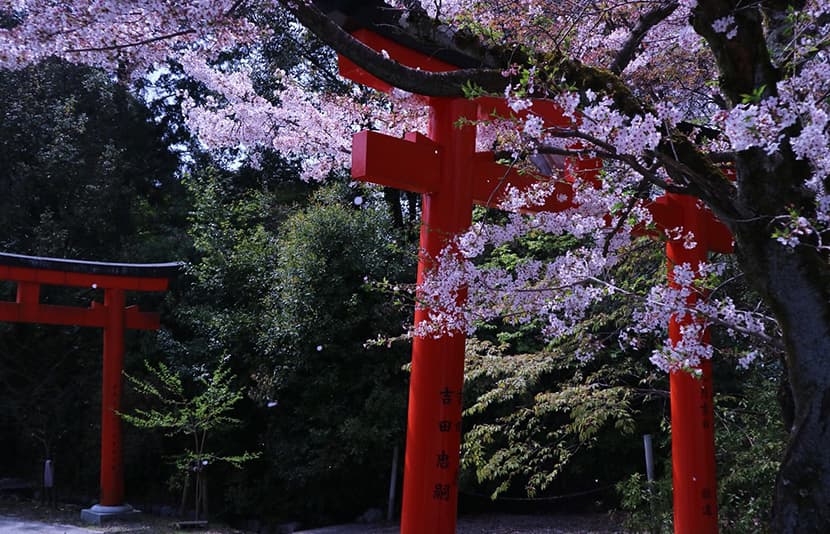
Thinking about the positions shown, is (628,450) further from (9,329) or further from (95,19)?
(9,329)

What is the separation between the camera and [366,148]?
345 centimetres

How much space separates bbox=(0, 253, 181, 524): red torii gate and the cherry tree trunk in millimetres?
7361

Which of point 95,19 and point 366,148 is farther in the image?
point 366,148

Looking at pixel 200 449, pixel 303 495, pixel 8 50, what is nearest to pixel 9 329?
pixel 200 449

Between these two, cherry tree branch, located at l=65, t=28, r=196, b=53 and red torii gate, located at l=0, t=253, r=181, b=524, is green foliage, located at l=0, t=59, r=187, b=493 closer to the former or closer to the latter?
red torii gate, located at l=0, t=253, r=181, b=524

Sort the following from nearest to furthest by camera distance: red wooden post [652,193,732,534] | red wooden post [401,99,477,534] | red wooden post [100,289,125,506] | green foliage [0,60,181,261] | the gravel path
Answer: red wooden post [401,99,477,534], red wooden post [652,193,732,534], the gravel path, red wooden post [100,289,125,506], green foliage [0,60,181,261]

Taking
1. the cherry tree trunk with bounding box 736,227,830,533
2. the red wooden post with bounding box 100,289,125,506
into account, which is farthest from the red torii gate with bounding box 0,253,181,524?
the cherry tree trunk with bounding box 736,227,830,533

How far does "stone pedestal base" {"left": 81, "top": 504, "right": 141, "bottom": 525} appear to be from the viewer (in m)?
8.11

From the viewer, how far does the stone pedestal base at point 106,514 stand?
319 inches

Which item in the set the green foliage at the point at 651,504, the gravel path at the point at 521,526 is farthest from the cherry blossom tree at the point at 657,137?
the gravel path at the point at 521,526

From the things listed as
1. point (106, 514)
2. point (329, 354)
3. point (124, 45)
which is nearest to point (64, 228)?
point (106, 514)

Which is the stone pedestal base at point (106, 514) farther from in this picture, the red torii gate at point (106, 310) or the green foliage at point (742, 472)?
the green foliage at point (742, 472)

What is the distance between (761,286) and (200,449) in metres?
6.84

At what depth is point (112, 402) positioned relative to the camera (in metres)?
8.61
